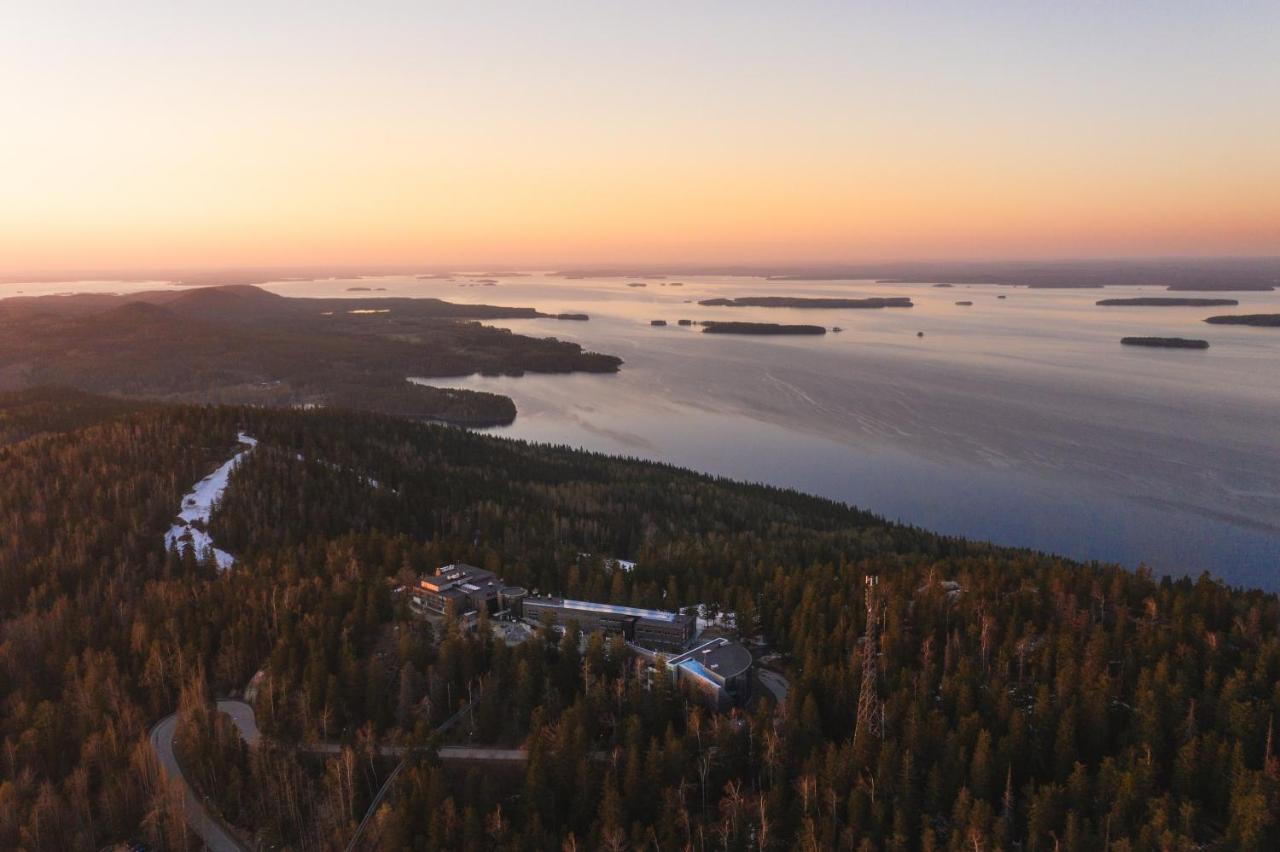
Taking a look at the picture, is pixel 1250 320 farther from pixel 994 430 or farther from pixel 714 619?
pixel 714 619

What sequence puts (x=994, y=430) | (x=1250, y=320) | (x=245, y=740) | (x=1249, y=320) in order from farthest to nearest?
(x=1249, y=320) < (x=1250, y=320) < (x=994, y=430) < (x=245, y=740)

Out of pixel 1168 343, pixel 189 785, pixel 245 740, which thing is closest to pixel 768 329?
pixel 1168 343

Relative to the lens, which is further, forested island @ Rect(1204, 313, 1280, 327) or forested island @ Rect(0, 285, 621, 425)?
forested island @ Rect(1204, 313, 1280, 327)

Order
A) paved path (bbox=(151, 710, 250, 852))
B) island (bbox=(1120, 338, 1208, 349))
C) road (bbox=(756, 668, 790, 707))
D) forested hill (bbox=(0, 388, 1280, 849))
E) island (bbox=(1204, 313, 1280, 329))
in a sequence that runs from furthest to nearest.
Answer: island (bbox=(1204, 313, 1280, 329)) → island (bbox=(1120, 338, 1208, 349)) → road (bbox=(756, 668, 790, 707)) → paved path (bbox=(151, 710, 250, 852)) → forested hill (bbox=(0, 388, 1280, 849))

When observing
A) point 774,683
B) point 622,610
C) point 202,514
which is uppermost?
point 622,610

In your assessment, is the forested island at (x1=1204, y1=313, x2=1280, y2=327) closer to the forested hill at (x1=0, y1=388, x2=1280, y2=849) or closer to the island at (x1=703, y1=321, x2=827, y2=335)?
the island at (x1=703, y1=321, x2=827, y2=335)

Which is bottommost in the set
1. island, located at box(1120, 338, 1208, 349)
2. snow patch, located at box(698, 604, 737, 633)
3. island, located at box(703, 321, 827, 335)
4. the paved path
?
the paved path

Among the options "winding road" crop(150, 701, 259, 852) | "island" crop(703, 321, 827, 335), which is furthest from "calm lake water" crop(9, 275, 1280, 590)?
"winding road" crop(150, 701, 259, 852)

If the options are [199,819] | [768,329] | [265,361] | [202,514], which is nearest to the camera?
[199,819]
